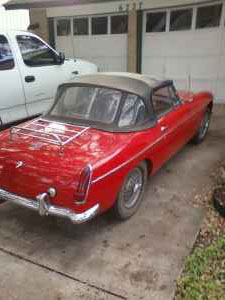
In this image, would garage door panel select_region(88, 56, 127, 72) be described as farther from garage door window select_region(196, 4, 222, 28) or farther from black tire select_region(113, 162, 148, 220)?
black tire select_region(113, 162, 148, 220)

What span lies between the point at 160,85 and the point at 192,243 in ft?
7.20

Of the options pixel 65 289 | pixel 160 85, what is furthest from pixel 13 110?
pixel 65 289

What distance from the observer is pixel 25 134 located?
10.5ft

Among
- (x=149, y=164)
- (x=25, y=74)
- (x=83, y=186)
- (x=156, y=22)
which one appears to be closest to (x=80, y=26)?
(x=156, y=22)

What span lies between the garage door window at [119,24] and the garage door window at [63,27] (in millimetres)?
1603

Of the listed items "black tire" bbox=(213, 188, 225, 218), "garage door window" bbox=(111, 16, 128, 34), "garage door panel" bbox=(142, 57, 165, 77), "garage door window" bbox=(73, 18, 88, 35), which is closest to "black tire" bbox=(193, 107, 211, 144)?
"black tire" bbox=(213, 188, 225, 218)

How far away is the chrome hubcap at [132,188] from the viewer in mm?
3254

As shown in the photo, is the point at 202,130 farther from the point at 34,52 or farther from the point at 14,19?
the point at 14,19

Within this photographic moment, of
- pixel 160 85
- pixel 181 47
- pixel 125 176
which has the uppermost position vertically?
pixel 181 47

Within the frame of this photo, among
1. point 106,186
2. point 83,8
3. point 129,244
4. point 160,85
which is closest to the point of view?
point 106,186

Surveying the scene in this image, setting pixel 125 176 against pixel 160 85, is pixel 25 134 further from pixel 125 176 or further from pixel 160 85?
pixel 160 85

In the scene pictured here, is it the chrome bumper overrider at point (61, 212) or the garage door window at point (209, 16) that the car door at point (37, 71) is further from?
the garage door window at point (209, 16)

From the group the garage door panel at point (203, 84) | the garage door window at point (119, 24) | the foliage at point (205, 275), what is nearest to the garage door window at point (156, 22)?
the garage door window at point (119, 24)

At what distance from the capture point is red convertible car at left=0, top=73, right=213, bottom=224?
8.50 feet
